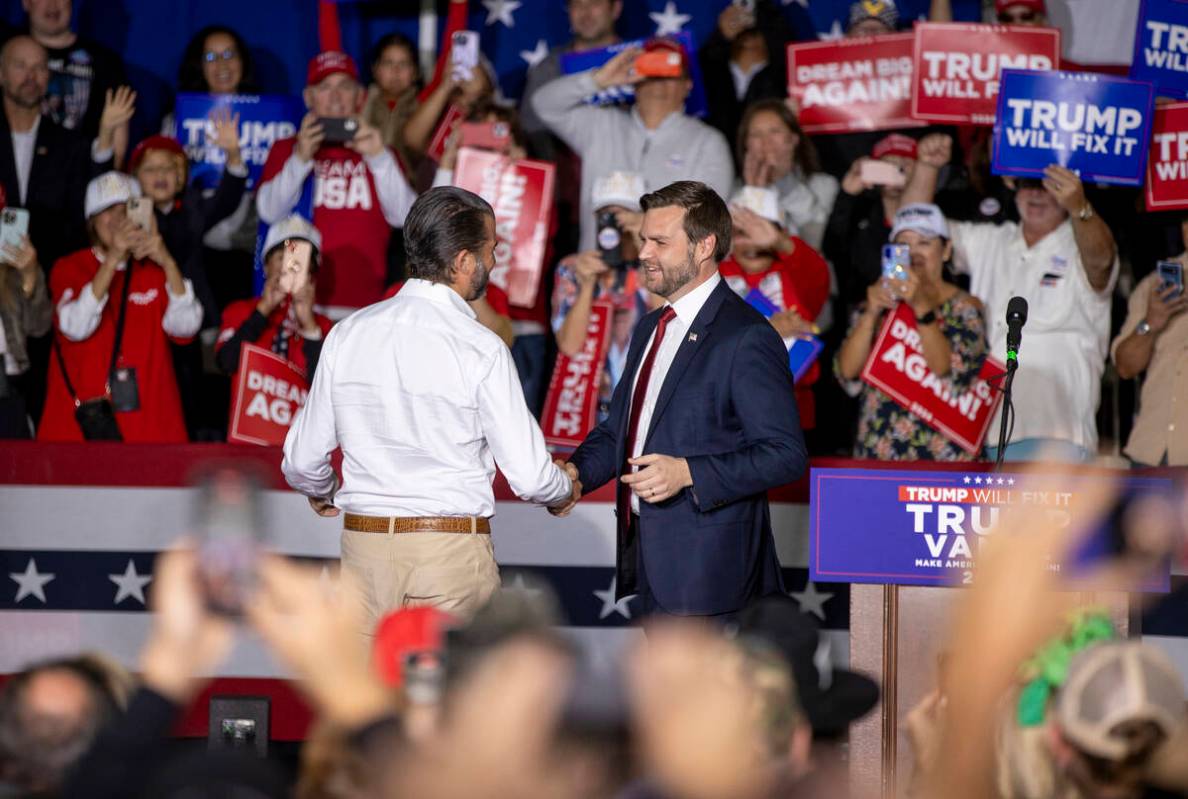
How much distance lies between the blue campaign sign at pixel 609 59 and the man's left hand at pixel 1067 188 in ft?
5.94

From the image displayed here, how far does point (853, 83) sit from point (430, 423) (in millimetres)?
4241

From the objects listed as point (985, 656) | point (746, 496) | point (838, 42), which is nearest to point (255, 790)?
point (985, 656)

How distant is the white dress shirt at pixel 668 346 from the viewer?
471 cm

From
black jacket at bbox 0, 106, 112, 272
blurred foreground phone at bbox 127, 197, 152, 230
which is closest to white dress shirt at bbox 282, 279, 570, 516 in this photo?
blurred foreground phone at bbox 127, 197, 152, 230

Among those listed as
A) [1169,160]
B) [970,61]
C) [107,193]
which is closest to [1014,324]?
[1169,160]

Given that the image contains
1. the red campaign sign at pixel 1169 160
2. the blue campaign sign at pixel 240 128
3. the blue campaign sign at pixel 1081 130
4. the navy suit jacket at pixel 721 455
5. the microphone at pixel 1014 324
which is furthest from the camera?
the blue campaign sign at pixel 240 128

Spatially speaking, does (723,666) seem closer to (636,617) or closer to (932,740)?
(932,740)

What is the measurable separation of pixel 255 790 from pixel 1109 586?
3.13 m

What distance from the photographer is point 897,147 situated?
24.5 feet

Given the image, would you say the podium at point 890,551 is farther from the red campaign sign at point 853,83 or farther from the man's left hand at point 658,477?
the red campaign sign at point 853,83

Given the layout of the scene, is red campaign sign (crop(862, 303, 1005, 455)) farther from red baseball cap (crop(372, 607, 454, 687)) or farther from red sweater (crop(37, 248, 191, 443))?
red baseball cap (crop(372, 607, 454, 687))

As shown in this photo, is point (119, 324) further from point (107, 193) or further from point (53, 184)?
point (53, 184)

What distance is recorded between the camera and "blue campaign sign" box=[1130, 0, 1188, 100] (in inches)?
285

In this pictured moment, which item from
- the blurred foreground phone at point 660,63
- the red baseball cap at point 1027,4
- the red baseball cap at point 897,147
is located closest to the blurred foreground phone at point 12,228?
the blurred foreground phone at point 660,63
